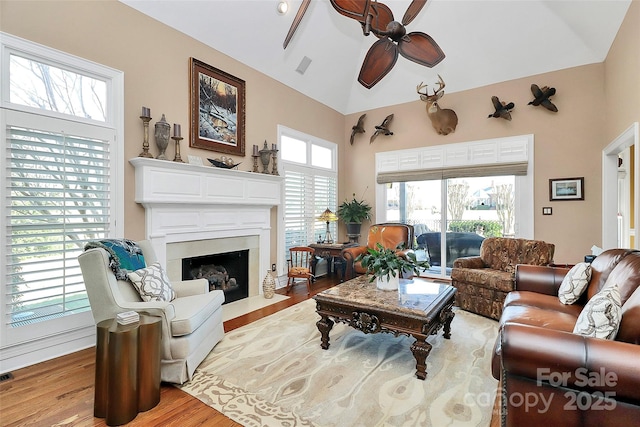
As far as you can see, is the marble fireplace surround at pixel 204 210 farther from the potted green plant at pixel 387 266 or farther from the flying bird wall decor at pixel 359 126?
the flying bird wall decor at pixel 359 126

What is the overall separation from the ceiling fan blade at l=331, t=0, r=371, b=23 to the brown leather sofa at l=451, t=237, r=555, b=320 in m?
3.08

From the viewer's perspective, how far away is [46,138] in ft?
8.51

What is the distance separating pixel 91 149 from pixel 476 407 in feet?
12.6

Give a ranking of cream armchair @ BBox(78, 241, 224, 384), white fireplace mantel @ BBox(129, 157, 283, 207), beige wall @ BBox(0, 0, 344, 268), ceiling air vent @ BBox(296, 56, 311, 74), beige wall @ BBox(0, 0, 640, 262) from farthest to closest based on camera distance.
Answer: ceiling air vent @ BBox(296, 56, 311, 74) < white fireplace mantel @ BBox(129, 157, 283, 207) < beige wall @ BBox(0, 0, 640, 262) < beige wall @ BBox(0, 0, 344, 268) < cream armchair @ BBox(78, 241, 224, 384)

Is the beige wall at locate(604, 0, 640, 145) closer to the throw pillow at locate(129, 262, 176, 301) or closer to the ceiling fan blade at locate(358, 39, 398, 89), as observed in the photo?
the ceiling fan blade at locate(358, 39, 398, 89)

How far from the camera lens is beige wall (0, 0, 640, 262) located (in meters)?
2.89

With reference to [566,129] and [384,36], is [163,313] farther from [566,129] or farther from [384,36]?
[566,129]

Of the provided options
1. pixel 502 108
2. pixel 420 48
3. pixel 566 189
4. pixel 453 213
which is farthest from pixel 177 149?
pixel 566 189

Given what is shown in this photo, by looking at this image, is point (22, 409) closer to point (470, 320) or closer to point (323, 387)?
point (323, 387)

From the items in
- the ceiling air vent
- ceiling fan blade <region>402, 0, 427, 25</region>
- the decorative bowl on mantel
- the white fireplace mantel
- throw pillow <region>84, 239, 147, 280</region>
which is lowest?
throw pillow <region>84, 239, 147, 280</region>

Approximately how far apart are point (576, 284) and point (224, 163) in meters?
3.91

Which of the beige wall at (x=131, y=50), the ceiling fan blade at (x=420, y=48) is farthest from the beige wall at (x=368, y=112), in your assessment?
the ceiling fan blade at (x=420, y=48)

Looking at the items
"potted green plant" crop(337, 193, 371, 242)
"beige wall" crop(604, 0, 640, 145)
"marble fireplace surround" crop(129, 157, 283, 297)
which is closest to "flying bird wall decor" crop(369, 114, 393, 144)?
"potted green plant" crop(337, 193, 371, 242)

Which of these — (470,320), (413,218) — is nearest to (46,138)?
(470,320)
